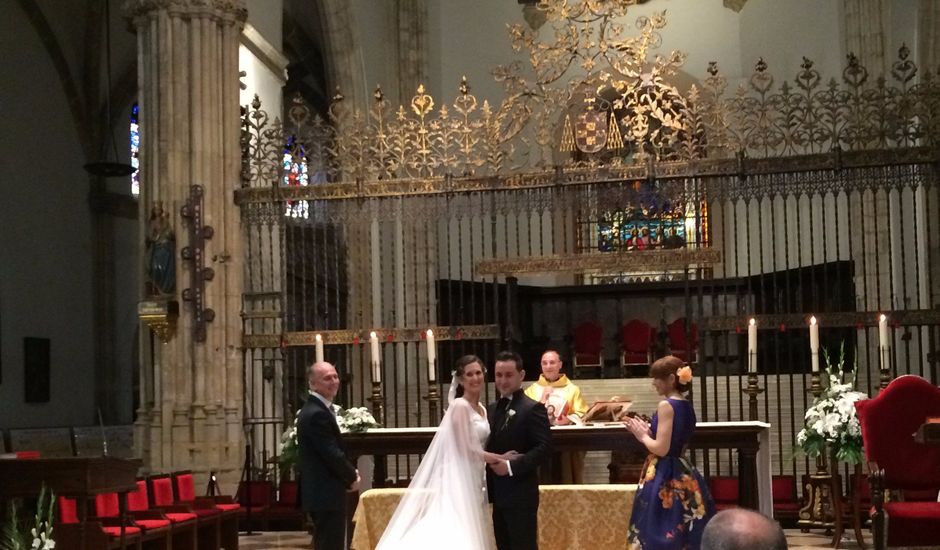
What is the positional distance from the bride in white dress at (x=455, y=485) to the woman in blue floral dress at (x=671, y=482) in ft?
2.81

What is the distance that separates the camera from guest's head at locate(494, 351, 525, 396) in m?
6.66

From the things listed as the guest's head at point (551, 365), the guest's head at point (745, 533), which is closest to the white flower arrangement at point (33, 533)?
the guest's head at point (551, 365)

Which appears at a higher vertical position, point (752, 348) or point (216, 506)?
point (752, 348)

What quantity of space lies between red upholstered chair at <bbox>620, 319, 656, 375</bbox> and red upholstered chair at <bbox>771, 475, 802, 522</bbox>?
22.4 ft

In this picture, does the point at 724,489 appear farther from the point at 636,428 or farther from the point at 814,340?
the point at 636,428

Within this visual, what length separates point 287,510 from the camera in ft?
39.5

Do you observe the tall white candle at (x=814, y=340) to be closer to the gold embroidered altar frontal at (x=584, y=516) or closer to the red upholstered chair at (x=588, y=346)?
the gold embroidered altar frontal at (x=584, y=516)

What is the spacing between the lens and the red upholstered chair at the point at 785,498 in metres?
11.1

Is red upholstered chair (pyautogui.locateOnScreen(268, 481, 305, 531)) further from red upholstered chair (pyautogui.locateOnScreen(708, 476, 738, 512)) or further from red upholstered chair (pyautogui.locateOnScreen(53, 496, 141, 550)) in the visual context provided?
red upholstered chair (pyautogui.locateOnScreen(53, 496, 141, 550))

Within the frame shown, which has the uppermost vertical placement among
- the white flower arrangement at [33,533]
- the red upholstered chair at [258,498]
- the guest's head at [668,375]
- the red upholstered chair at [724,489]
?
the guest's head at [668,375]

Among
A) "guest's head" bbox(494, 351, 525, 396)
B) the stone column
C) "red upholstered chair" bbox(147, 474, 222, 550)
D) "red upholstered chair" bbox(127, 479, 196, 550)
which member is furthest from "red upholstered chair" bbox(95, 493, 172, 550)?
the stone column

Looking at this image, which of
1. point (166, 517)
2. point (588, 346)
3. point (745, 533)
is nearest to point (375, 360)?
point (166, 517)

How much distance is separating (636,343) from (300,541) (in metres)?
8.12

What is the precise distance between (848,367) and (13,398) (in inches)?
468
